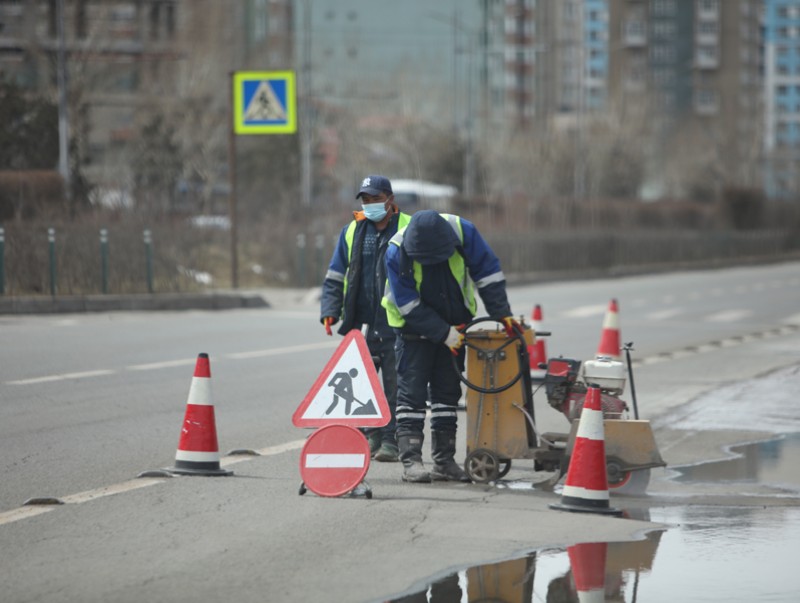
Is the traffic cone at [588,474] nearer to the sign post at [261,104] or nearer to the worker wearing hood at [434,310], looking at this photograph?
the worker wearing hood at [434,310]

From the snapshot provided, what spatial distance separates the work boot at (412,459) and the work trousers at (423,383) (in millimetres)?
42

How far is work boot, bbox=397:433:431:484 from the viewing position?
880cm

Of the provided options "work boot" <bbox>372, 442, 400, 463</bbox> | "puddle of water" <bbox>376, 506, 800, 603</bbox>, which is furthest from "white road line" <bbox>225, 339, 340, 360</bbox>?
"puddle of water" <bbox>376, 506, 800, 603</bbox>

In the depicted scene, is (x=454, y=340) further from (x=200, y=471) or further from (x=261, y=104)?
(x=261, y=104)

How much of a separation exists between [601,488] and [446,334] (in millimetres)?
1383

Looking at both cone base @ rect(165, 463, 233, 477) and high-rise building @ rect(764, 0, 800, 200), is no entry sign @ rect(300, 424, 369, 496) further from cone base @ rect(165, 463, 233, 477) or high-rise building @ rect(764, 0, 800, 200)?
high-rise building @ rect(764, 0, 800, 200)

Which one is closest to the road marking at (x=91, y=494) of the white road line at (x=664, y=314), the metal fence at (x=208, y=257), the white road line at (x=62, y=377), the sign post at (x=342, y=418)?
the sign post at (x=342, y=418)

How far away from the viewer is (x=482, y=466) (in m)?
8.77

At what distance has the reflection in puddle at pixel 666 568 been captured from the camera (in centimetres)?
609

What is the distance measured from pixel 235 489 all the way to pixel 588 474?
1.98 meters

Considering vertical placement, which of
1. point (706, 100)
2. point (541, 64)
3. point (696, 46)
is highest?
point (696, 46)

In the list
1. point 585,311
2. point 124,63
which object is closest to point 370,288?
point 585,311

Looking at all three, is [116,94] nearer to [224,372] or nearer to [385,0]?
[385,0]

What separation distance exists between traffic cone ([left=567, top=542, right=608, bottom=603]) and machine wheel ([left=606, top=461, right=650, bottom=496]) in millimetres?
1635
